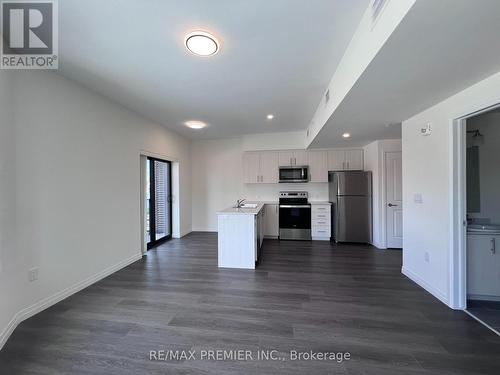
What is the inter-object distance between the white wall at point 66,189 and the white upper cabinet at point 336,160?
14.1 ft

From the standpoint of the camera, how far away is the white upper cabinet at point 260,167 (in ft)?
18.3

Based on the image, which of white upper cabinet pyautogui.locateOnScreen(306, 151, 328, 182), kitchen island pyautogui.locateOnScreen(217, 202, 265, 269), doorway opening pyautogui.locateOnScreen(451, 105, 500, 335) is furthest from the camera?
white upper cabinet pyautogui.locateOnScreen(306, 151, 328, 182)

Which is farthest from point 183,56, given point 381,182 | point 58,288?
point 381,182

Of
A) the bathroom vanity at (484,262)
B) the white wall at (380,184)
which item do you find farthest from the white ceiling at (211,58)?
the bathroom vanity at (484,262)

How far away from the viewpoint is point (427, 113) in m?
2.66

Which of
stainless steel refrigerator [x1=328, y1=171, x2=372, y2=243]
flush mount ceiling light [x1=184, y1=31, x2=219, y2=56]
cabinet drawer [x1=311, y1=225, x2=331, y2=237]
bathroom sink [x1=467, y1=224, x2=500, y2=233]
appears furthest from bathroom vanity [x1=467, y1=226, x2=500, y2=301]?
flush mount ceiling light [x1=184, y1=31, x2=219, y2=56]

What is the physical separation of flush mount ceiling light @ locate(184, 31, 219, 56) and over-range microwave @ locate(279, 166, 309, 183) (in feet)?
12.3

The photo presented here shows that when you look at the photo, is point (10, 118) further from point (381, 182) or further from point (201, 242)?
point (381, 182)

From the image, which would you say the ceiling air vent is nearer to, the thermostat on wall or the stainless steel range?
the thermostat on wall

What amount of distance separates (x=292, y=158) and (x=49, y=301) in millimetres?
4972

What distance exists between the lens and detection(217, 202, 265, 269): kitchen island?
347cm

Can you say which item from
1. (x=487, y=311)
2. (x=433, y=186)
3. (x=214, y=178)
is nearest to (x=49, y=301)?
(x=214, y=178)

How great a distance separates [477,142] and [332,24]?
264 centimetres

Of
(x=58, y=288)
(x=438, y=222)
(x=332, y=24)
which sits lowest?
(x=58, y=288)
